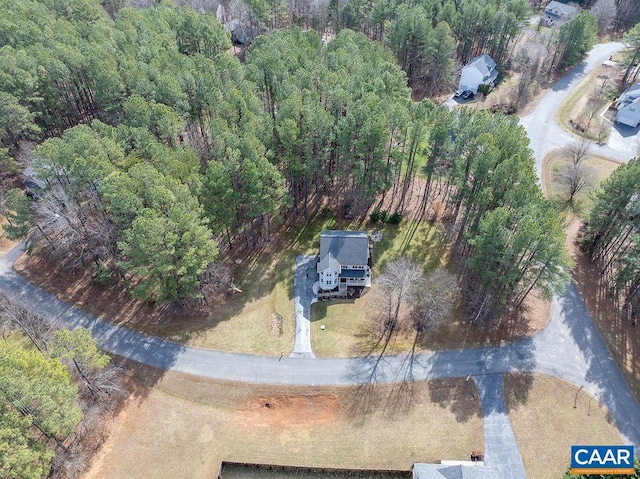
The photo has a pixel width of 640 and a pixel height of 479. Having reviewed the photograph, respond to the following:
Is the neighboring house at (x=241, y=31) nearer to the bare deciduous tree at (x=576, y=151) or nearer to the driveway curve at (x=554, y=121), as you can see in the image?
the driveway curve at (x=554, y=121)

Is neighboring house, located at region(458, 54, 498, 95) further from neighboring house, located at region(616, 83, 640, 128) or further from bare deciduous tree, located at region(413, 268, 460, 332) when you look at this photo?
bare deciduous tree, located at region(413, 268, 460, 332)

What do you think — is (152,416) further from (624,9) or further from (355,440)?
(624,9)

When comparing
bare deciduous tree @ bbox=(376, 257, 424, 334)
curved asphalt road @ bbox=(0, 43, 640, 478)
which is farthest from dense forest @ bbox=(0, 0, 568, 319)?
bare deciduous tree @ bbox=(376, 257, 424, 334)

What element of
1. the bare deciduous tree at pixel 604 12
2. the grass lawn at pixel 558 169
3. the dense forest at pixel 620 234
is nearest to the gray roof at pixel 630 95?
the grass lawn at pixel 558 169

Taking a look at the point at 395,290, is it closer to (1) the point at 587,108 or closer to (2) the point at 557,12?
(1) the point at 587,108

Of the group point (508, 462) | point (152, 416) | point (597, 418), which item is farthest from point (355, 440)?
point (597, 418)

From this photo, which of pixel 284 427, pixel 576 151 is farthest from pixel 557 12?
pixel 284 427
